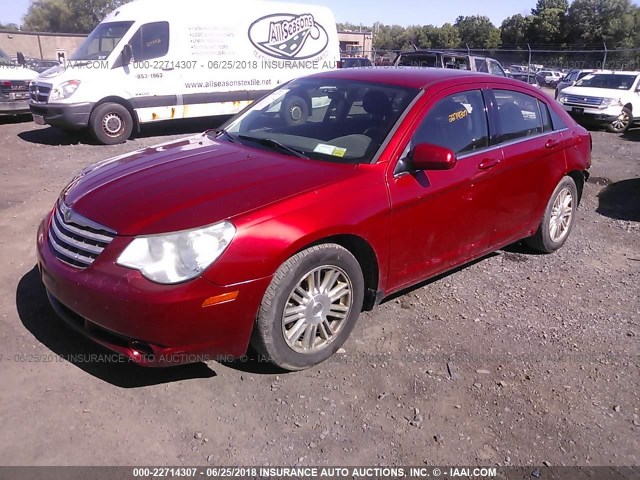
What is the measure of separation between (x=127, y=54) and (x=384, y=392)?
9.02 m

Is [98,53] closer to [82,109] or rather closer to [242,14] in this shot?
[82,109]

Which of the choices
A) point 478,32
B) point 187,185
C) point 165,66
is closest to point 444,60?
point 165,66

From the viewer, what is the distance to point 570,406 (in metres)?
3.05

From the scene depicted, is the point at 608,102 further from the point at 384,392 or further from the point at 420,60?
the point at 384,392

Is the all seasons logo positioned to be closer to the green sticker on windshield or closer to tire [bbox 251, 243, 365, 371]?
the green sticker on windshield

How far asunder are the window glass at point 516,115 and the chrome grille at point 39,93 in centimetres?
830

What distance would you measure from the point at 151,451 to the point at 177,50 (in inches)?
370

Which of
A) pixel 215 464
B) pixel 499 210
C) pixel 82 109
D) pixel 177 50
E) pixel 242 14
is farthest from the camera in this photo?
pixel 242 14

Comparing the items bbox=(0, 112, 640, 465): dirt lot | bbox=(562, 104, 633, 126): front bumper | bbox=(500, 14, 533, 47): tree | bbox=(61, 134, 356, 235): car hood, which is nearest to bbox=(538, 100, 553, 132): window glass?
bbox=(0, 112, 640, 465): dirt lot

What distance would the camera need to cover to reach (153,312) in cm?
263

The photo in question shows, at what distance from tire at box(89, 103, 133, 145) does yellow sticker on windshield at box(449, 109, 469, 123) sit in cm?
768

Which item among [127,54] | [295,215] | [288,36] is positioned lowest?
[295,215]

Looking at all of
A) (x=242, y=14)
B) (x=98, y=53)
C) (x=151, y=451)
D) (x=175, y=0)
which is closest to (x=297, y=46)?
(x=242, y=14)

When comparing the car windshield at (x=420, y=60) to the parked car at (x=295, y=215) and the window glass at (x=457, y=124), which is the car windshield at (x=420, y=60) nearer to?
the parked car at (x=295, y=215)
